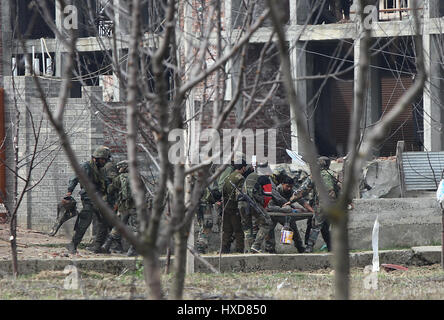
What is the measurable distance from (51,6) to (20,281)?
1900 cm

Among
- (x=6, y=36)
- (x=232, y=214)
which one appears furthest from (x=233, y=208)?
(x=6, y=36)

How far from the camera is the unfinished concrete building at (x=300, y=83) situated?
1691 cm

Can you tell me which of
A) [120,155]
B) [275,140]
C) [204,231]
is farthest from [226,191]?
[275,140]

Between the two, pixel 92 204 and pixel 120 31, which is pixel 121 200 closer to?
pixel 92 204

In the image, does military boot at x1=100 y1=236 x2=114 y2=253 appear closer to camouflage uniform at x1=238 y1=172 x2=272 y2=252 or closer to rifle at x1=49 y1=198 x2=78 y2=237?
rifle at x1=49 y1=198 x2=78 y2=237

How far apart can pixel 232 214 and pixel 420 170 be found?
515 centimetres

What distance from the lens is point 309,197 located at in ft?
50.5

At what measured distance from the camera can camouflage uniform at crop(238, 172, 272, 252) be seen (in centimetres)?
1409

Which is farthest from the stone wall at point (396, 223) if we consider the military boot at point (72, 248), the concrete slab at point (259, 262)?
the military boot at point (72, 248)

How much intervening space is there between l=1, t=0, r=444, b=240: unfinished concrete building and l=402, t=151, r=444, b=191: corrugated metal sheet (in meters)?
0.73

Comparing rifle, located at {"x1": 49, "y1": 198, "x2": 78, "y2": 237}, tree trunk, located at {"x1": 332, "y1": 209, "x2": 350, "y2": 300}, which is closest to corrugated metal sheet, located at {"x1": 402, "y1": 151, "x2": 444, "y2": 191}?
rifle, located at {"x1": 49, "y1": 198, "x2": 78, "y2": 237}

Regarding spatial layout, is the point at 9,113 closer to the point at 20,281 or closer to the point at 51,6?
the point at 20,281

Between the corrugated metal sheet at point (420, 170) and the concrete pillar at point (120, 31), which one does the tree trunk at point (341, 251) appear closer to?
the concrete pillar at point (120, 31)

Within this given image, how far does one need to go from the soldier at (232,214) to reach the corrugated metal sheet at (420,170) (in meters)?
4.31
